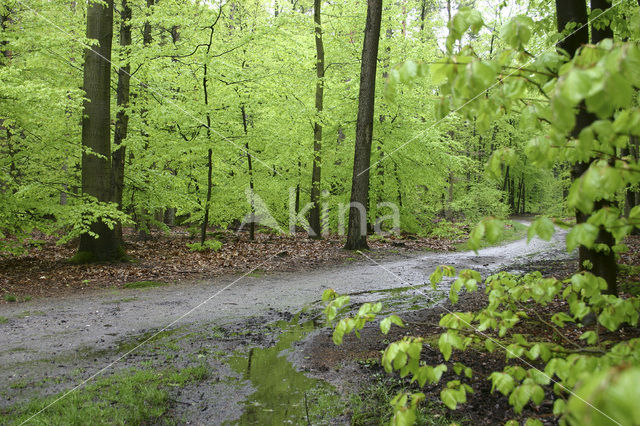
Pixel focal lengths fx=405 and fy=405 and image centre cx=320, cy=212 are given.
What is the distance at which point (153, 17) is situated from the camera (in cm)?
1045

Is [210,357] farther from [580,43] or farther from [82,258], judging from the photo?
[82,258]

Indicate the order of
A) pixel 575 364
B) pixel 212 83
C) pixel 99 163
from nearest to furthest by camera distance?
pixel 575 364 → pixel 99 163 → pixel 212 83

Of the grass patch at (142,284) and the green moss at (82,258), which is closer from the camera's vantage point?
the grass patch at (142,284)

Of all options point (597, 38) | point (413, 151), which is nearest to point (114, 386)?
point (597, 38)

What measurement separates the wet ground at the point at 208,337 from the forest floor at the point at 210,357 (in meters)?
0.02

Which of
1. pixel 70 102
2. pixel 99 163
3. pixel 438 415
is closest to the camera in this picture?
pixel 438 415

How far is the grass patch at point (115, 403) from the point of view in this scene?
135 inches

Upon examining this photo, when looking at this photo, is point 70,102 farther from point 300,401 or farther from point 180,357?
point 300,401

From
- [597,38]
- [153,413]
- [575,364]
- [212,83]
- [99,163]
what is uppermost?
[212,83]

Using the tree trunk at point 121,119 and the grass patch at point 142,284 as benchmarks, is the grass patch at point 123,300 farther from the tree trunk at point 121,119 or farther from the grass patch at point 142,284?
the tree trunk at point 121,119

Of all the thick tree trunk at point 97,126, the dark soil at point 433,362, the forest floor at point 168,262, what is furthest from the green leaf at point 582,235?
the thick tree trunk at point 97,126

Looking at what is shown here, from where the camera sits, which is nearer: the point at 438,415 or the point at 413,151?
the point at 438,415

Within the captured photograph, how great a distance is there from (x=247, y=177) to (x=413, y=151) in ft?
20.5

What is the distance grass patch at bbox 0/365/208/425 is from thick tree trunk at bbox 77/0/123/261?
22.2 feet
